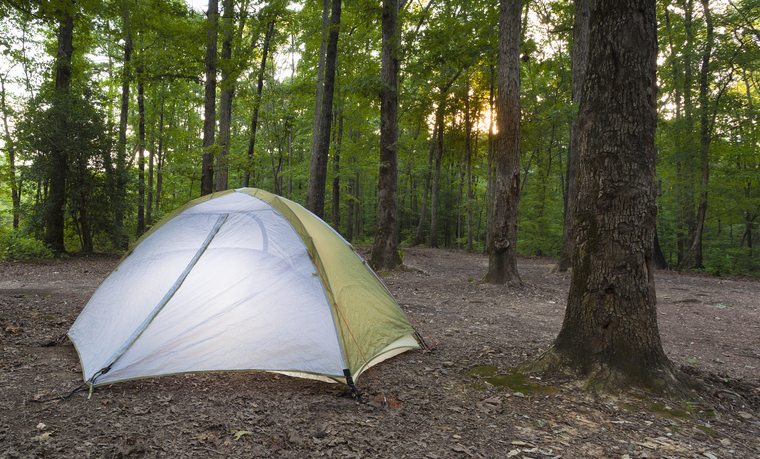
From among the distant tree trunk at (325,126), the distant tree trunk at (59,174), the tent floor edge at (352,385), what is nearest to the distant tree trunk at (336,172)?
the distant tree trunk at (325,126)

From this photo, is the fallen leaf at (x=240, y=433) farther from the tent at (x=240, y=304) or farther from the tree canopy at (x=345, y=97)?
the tree canopy at (x=345, y=97)

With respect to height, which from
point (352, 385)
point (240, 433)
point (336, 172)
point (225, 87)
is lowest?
point (240, 433)

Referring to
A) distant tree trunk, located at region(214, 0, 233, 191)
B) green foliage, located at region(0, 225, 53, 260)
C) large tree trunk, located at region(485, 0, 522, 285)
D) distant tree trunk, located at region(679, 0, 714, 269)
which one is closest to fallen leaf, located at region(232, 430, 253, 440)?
large tree trunk, located at region(485, 0, 522, 285)

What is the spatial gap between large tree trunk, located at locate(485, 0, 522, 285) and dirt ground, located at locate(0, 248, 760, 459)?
377 centimetres

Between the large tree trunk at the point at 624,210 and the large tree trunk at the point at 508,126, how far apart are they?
4.89 metres

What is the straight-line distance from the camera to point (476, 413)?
9.75ft

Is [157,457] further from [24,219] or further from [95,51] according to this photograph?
[95,51]

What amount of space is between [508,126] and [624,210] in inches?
214

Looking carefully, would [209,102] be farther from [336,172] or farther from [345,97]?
[336,172]

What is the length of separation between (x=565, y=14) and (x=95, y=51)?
20902 millimetres

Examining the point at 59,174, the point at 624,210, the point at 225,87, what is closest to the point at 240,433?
the point at 624,210

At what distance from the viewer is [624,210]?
10.2 ft

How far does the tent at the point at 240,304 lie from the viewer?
11.0 feet

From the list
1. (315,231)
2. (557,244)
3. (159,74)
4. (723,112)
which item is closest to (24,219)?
(159,74)
